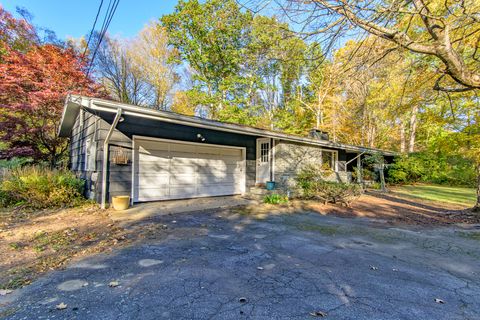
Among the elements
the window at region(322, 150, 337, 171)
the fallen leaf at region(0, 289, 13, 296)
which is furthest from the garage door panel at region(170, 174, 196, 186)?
the window at region(322, 150, 337, 171)

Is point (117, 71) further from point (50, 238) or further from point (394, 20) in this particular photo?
point (394, 20)

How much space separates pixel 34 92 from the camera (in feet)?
29.7

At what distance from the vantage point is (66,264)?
2.90m

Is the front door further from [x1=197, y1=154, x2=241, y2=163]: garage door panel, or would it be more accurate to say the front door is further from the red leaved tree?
the red leaved tree

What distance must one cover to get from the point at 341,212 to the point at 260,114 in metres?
14.0

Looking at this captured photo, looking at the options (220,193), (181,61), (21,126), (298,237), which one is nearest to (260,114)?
(181,61)

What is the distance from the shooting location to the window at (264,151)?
9832mm

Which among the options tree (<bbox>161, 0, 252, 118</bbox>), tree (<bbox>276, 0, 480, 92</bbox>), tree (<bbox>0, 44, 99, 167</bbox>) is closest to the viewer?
tree (<bbox>276, 0, 480, 92</bbox>)

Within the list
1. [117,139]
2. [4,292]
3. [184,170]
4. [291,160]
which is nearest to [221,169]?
[184,170]

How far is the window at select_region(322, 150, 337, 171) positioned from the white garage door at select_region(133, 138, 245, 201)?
16.5ft

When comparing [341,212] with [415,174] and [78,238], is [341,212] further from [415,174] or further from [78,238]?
[415,174]

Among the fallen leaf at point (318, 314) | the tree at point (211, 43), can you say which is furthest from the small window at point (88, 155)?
the tree at point (211, 43)

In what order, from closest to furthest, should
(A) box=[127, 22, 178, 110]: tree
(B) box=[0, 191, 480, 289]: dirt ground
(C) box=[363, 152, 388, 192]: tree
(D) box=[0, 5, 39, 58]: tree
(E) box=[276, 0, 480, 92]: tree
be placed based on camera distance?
(B) box=[0, 191, 480, 289]: dirt ground
(E) box=[276, 0, 480, 92]: tree
(C) box=[363, 152, 388, 192]: tree
(D) box=[0, 5, 39, 58]: tree
(A) box=[127, 22, 178, 110]: tree

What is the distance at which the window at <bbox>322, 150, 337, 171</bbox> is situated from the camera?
12312 millimetres
